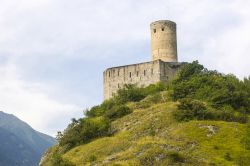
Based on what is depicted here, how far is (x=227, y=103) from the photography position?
6097 centimetres

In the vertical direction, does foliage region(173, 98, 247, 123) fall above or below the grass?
above

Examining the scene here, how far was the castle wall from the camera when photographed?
3041 inches

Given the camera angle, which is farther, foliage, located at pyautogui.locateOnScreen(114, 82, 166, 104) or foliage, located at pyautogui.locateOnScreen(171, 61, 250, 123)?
foliage, located at pyautogui.locateOnScreen(114, 82, 166, 104)

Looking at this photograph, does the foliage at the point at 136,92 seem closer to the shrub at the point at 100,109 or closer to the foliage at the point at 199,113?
the shrub at the point at 100,109

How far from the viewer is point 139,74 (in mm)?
78750

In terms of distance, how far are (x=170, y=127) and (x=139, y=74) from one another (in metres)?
24.9

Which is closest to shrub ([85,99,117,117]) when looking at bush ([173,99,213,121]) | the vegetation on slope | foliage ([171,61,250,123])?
the vegetation on slope

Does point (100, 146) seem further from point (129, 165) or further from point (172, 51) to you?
point (172, 51)

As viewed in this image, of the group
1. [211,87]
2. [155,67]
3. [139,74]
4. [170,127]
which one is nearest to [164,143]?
[170,127]

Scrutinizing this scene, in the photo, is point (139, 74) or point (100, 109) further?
point (139, 74)

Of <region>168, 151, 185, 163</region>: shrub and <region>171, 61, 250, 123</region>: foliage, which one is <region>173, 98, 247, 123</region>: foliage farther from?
<region>168, 151, 185, 163</region>: shrub

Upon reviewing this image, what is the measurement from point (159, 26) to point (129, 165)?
39.6m

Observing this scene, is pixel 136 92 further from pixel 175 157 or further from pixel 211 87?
pixel 175 157

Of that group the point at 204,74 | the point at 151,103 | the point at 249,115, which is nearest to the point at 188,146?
the point at 249,115
